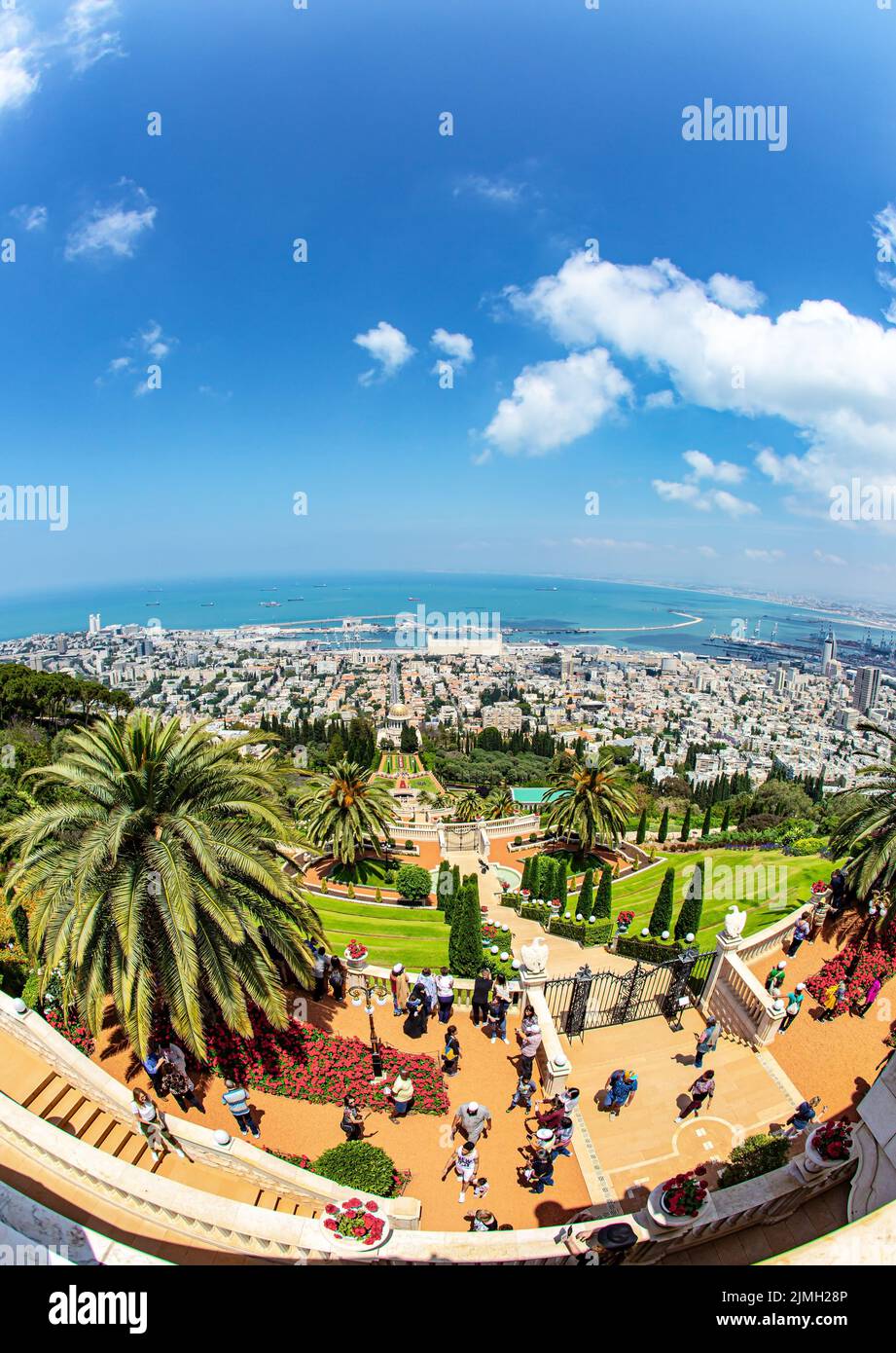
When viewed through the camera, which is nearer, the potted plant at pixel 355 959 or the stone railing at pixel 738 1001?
the stone railing at pixel 738 1001

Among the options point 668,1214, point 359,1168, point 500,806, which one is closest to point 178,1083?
point 359,1168

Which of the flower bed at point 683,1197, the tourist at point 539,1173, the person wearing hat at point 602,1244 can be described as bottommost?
the tourist at point 539,1173

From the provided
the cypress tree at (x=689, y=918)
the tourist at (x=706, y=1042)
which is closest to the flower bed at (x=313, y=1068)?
the tourist at (x=706, y=1042)

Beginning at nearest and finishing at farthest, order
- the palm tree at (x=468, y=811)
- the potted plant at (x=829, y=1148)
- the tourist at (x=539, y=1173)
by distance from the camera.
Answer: the potted plant at (x=829, y=1148) → the tourist at (x=539, y=1173) → the palm tree at (x=468, y=811)

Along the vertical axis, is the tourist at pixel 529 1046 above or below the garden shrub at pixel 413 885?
above

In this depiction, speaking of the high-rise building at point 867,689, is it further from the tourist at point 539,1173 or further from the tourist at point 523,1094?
the tourist at point 539,1173

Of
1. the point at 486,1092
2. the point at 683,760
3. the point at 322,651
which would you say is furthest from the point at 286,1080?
the point at 322,651

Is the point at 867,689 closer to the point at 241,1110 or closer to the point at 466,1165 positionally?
the point at 466,1165

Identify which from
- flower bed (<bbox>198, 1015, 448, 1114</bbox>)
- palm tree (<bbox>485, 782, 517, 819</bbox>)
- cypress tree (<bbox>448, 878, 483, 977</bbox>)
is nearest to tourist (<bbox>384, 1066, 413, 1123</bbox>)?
flower bed (<bbox>198, 1015, 448, 1114</bbox>)
